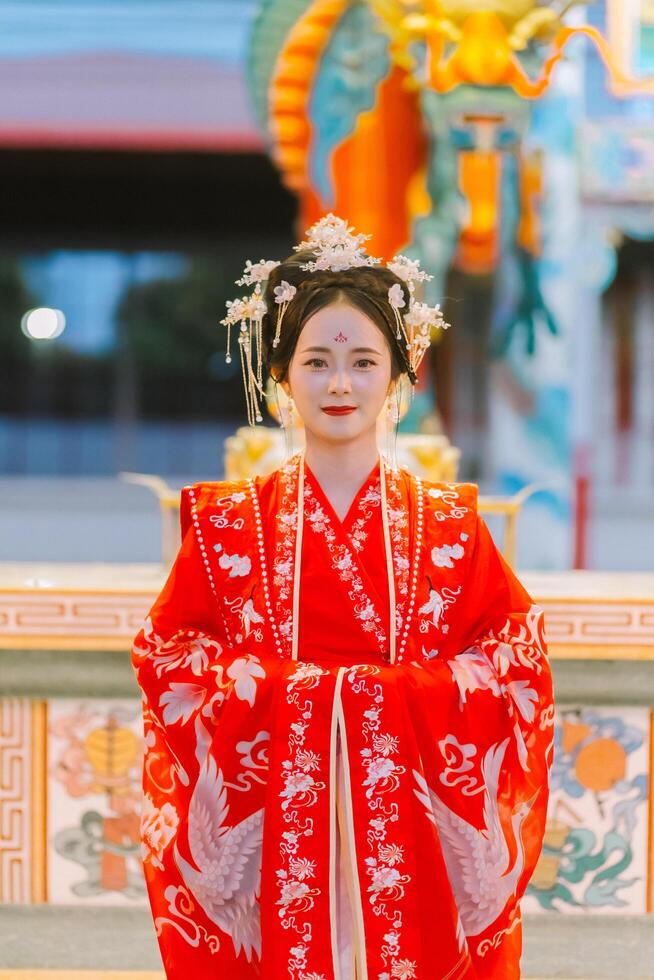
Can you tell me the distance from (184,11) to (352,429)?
5.25m

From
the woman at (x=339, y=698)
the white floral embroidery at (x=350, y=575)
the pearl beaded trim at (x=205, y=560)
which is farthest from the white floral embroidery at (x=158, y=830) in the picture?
A: the white floral embroidery at (x=350, y=575)

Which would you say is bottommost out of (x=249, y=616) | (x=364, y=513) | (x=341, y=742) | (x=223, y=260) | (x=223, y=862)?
(x=223, y=862)

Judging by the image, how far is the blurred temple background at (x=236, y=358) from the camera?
7.58 ft

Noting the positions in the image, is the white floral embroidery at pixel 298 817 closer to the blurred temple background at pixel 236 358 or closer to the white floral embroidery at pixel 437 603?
the white floral embroidery at pixel 437 603

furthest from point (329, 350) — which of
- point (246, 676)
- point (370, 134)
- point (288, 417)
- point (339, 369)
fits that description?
point (370, 134)

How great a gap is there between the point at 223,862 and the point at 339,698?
0.93 ft

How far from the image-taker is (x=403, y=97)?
483 centimetres

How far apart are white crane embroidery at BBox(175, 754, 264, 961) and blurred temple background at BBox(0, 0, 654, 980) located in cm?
77

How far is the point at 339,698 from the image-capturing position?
1.42 metres

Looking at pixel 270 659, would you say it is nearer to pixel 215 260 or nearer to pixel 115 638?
pixel 115 638

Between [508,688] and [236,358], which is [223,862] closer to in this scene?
[508,688]

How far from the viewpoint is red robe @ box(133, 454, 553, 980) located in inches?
56.2

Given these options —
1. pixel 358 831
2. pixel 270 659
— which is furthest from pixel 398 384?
pixel 358 831

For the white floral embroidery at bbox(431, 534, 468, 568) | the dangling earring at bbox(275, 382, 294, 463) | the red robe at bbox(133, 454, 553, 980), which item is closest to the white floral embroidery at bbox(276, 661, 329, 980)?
the red robe at bbox(133, 454, 553, 980)
